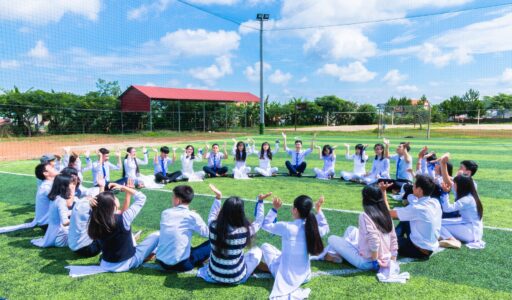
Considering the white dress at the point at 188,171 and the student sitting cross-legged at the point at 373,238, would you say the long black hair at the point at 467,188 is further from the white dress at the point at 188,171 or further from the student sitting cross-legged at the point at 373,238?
the white dress at the point at 188,171

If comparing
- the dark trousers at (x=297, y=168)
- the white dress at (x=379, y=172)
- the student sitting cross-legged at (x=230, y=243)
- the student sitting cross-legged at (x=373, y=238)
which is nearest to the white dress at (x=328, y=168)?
the dark trousers at (x=297, y=168)

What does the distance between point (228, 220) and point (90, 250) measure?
2.43m

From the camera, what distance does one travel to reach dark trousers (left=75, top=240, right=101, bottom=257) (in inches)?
197

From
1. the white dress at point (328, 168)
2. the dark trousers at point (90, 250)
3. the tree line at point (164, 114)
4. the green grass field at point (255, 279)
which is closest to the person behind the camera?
the green grass field at point (255, 279)

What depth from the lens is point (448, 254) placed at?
5055mm

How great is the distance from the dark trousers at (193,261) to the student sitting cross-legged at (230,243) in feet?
1.06

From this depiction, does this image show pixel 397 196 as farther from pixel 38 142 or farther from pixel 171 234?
pixel 38 142

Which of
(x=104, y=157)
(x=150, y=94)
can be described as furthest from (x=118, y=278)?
(x=150, y=94)

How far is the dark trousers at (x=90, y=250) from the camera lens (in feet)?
16.4

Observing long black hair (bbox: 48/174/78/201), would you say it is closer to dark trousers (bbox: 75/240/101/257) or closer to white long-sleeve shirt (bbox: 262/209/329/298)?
dark trousers (bbox: 75/240/101/257)

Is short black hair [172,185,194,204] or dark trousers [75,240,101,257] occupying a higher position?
short black hair [172,185,194,204]

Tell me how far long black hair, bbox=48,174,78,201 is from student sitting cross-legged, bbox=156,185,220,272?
1.98m

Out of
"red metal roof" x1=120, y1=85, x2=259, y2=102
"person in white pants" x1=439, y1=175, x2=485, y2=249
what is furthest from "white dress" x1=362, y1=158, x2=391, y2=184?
"red metal roof" x1=120, y1=85, x2=259, y2=102

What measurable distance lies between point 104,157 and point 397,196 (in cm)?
747
